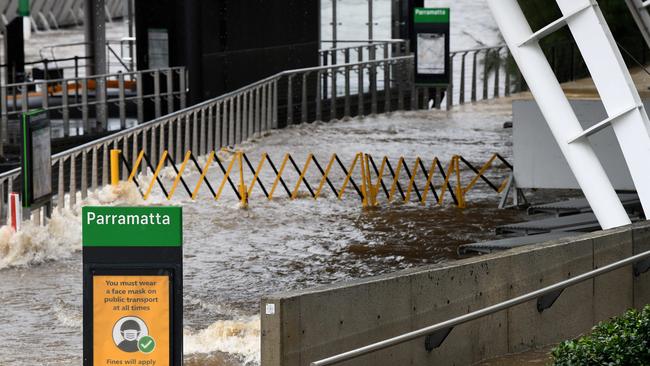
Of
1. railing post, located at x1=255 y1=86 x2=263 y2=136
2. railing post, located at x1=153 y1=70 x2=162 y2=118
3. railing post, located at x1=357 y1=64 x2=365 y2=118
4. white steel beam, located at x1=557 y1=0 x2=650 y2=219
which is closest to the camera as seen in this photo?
white steel beam, located at x1=557 y1=0 x2=650 y2=219

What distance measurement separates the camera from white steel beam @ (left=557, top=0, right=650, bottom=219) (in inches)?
574

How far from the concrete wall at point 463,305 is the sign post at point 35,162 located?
803 cm

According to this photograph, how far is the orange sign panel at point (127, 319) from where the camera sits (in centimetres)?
884

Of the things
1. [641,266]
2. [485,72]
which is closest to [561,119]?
[641,266]

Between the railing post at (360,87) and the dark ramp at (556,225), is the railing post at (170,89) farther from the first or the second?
the dark ramp at (556,225)

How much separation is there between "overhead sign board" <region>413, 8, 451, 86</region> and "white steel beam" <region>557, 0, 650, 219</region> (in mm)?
17739

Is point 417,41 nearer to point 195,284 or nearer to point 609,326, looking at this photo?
point 195,284

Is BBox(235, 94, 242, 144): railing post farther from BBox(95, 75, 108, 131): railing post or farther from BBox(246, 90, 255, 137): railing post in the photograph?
BBox(95, 75, 108, 131): railing post

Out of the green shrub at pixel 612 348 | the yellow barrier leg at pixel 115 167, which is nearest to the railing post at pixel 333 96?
the yellow barrier leg at pixel 115 167

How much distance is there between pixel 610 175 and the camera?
19281 mm

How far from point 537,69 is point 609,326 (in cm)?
717

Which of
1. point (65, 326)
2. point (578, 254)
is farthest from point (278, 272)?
point (578, 254)

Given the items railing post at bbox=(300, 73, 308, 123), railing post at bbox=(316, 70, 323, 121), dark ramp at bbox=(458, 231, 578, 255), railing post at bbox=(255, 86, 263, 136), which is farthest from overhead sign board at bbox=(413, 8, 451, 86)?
dark ramp at bbox=(458, 231, 578, 255)

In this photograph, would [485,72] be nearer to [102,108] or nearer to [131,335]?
[102,108]
